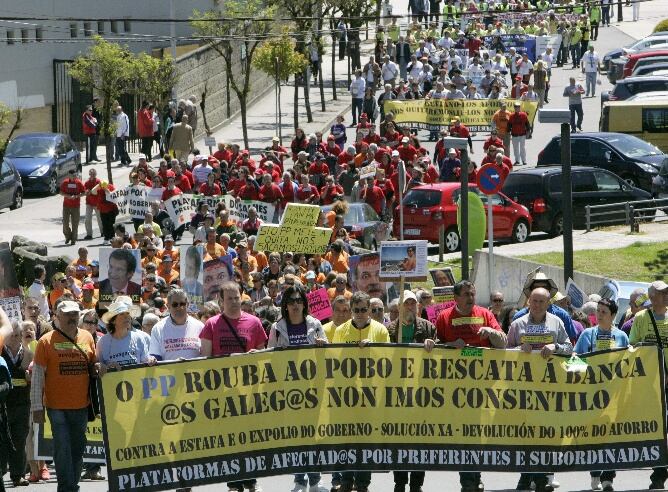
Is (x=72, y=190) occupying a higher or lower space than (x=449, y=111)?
lower

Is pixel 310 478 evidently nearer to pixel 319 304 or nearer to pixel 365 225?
pixel 319 304

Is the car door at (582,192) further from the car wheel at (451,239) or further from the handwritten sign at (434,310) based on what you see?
the handwritten sign at (434,310)

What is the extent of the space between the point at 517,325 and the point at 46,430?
4254 mm

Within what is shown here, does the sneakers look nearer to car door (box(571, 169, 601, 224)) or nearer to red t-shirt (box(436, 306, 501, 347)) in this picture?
red t-shirt (box(436, 306, 501, 347))

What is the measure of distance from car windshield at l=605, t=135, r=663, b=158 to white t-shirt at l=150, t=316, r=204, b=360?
21.2m

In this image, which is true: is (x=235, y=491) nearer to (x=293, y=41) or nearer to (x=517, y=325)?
(x=517, y=325)

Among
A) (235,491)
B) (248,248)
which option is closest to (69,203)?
(248,248)

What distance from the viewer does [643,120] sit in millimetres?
36844

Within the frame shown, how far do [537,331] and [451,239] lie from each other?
16.2m

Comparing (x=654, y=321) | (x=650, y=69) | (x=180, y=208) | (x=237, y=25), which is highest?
(x=237, y=25)

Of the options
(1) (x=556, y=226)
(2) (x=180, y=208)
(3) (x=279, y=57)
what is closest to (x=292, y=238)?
(2) (x=180, y=208)

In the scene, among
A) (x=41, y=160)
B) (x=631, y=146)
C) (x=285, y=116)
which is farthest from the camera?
(x=285, y=116)

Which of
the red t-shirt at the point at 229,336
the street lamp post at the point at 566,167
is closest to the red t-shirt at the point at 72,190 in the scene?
the street lamp post at the point at 566,167

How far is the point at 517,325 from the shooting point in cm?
1360
